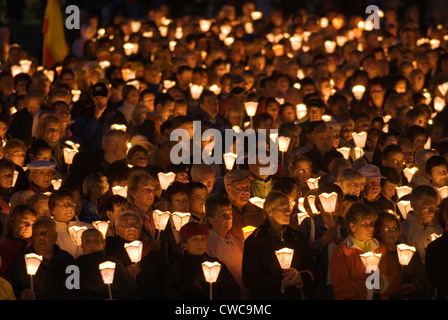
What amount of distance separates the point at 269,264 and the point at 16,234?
2.05m

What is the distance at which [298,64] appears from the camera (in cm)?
1791

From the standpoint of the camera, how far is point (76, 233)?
10234 mm

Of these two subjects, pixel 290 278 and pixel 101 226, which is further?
pixel 101 226

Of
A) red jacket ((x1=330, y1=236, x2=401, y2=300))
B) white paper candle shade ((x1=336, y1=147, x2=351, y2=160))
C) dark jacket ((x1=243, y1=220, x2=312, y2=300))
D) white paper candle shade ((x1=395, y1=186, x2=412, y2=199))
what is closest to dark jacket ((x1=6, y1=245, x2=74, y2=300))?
dark jacket ((x1=243, y1=220, x2=312, y2=300))

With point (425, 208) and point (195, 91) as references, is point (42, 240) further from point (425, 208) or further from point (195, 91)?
point (195, 91)

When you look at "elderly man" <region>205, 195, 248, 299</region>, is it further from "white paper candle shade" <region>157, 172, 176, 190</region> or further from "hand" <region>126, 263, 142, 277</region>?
"white paper candle shade" <region>157, 172, 176, 190</region>

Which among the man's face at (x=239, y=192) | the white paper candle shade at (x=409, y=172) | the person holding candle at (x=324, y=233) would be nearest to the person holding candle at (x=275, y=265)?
the person holding candle at (x=324, y=233)

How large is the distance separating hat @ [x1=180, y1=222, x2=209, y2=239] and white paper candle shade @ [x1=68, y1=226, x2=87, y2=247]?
952 millimetres

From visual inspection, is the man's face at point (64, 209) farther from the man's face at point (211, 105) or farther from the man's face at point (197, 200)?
the man's face at point (211, 105)

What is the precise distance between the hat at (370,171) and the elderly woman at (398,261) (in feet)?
4.14

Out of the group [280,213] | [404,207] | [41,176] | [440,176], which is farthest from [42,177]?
[440,176]

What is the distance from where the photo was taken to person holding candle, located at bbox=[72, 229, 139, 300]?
9477 millimetres

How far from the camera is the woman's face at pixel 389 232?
396 inches

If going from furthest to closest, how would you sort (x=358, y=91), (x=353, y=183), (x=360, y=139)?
(x=358, y=91) → (x=360, y=139) → (x=353, y=183)
